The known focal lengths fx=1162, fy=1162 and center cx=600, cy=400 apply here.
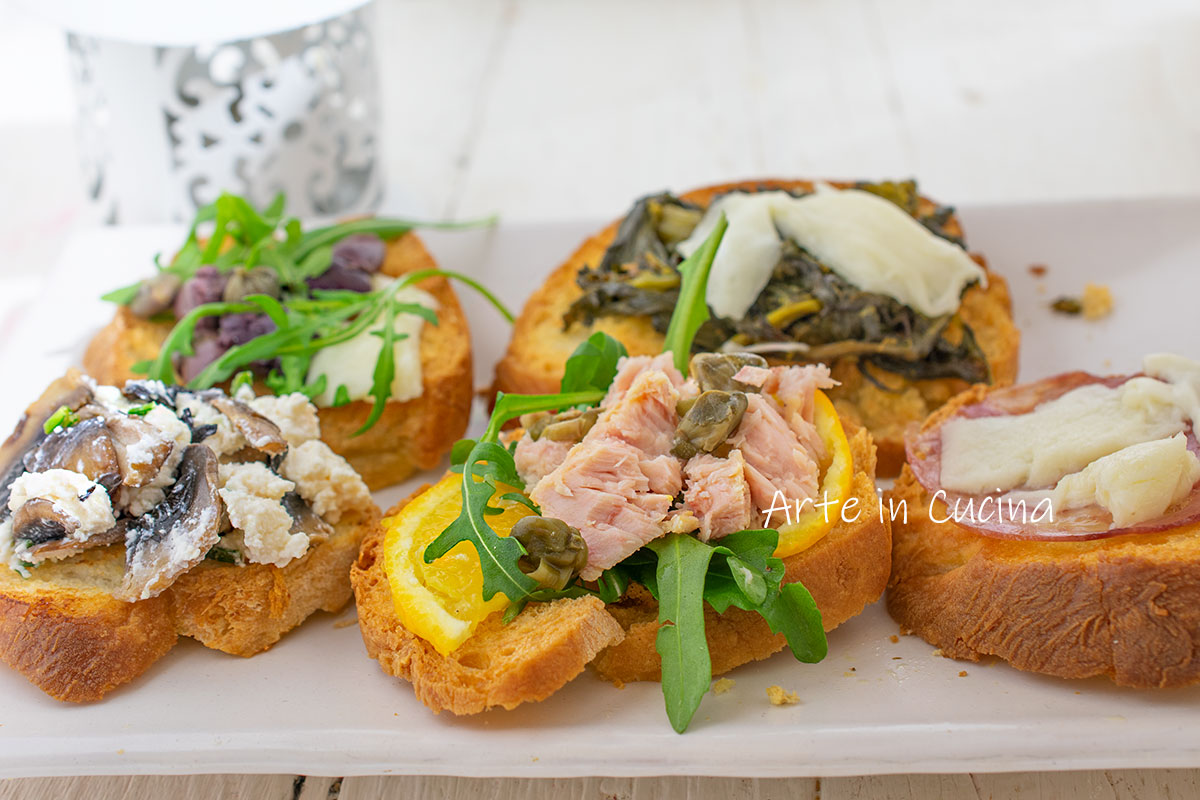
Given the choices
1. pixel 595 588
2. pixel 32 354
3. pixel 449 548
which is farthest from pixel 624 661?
pixel 32 354

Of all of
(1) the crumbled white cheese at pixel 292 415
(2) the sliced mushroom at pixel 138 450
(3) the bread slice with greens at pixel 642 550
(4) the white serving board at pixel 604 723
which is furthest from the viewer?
(1) the crumbled white cheese at pixel 292 415

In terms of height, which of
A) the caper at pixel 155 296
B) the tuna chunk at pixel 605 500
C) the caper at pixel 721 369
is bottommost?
the caper at pixel 155 296

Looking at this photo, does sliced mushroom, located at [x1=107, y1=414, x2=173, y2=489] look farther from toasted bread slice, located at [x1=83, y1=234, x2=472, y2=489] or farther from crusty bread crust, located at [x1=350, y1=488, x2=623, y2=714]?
toasted bread slice, located at [x1=83, y1=234, x2=472, y2=489]

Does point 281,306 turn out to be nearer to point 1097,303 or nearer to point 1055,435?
point 1055,435

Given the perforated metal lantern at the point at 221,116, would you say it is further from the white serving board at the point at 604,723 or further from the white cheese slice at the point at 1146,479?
the white cheese slice at the point at 1146,479

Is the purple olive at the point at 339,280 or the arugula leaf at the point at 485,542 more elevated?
the arugula leaf at the point at 485,542

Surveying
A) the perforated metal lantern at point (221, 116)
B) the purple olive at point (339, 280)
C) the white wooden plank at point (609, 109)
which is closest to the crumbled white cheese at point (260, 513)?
the purple olive at point (339, 280)
